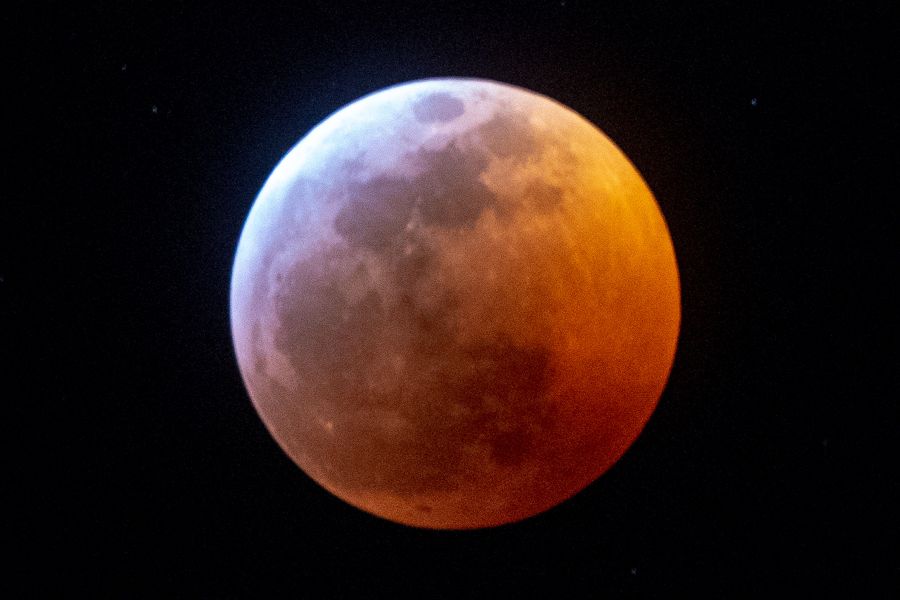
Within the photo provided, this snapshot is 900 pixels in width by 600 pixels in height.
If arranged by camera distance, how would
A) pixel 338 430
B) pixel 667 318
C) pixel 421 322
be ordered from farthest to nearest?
pixel 667 318
pixel 338 430
pixel 421 322

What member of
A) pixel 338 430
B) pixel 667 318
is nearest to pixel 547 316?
pixel 667 318

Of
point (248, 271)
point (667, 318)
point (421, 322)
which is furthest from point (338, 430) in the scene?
point (667, 318)

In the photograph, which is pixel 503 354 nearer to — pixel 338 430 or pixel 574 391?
pixel 574 391

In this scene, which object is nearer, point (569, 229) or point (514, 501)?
point (569, 229)

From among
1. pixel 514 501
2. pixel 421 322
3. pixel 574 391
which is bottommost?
pixel 514 501

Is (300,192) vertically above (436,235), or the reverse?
(300,192)

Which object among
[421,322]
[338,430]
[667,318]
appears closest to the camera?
[421,322]
